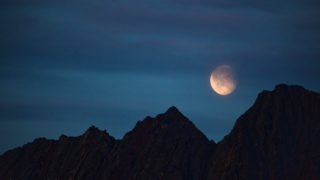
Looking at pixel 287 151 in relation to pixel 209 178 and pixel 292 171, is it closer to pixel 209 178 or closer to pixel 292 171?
pixel 292 171

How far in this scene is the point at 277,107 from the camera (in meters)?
199

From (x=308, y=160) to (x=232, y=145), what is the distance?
25064mm

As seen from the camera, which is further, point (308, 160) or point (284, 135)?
point (284, 135)

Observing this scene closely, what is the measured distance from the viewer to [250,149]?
196 meters

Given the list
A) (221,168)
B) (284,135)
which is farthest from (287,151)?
(221,168)

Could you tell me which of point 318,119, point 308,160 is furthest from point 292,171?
point 318,119

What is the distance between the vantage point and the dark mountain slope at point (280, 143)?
186125 millimetres

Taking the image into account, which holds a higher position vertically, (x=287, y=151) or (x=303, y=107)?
(x=303, y=107)

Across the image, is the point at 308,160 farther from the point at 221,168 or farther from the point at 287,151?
the point at 221,168

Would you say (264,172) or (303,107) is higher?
(303,107)

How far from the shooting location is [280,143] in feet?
634

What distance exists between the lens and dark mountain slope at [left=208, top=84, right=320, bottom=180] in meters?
186

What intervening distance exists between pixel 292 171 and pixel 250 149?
52.9ft

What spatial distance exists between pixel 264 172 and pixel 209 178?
1813 centimetres
